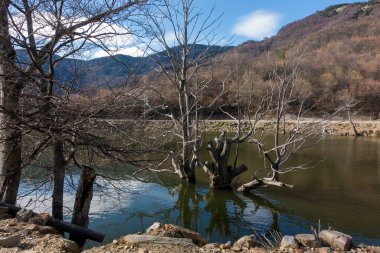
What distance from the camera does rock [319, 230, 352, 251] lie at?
17.7 ft

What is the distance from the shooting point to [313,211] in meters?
9.62

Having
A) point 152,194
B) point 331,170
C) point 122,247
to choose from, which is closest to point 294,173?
point 331,170

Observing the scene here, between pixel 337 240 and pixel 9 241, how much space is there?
4.01 m

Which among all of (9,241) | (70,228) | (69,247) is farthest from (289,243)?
(9,241)

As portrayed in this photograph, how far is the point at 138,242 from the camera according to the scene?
4594mm

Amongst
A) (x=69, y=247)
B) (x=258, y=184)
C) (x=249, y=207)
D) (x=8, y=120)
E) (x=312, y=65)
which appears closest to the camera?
(x=69, y=247)

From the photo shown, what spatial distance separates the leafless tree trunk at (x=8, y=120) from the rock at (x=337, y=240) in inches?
172

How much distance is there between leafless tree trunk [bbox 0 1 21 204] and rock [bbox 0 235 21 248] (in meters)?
1.40

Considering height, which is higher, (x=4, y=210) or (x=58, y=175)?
(x=58, y=175)

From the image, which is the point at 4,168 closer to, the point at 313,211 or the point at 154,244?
the point at 154,244

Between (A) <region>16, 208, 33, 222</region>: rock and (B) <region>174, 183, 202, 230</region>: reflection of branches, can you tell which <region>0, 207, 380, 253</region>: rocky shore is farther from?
(B) <region>174, 183, 202, 230</region>: reflection of branches

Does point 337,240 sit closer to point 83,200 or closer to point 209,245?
point 209,245

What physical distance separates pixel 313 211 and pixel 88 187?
5.74 meters

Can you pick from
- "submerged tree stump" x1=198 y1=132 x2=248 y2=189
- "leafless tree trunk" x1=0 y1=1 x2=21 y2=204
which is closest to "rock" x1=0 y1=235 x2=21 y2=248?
"leafless tree trunk" x1=0 y1=1 x2=21 y2=204
